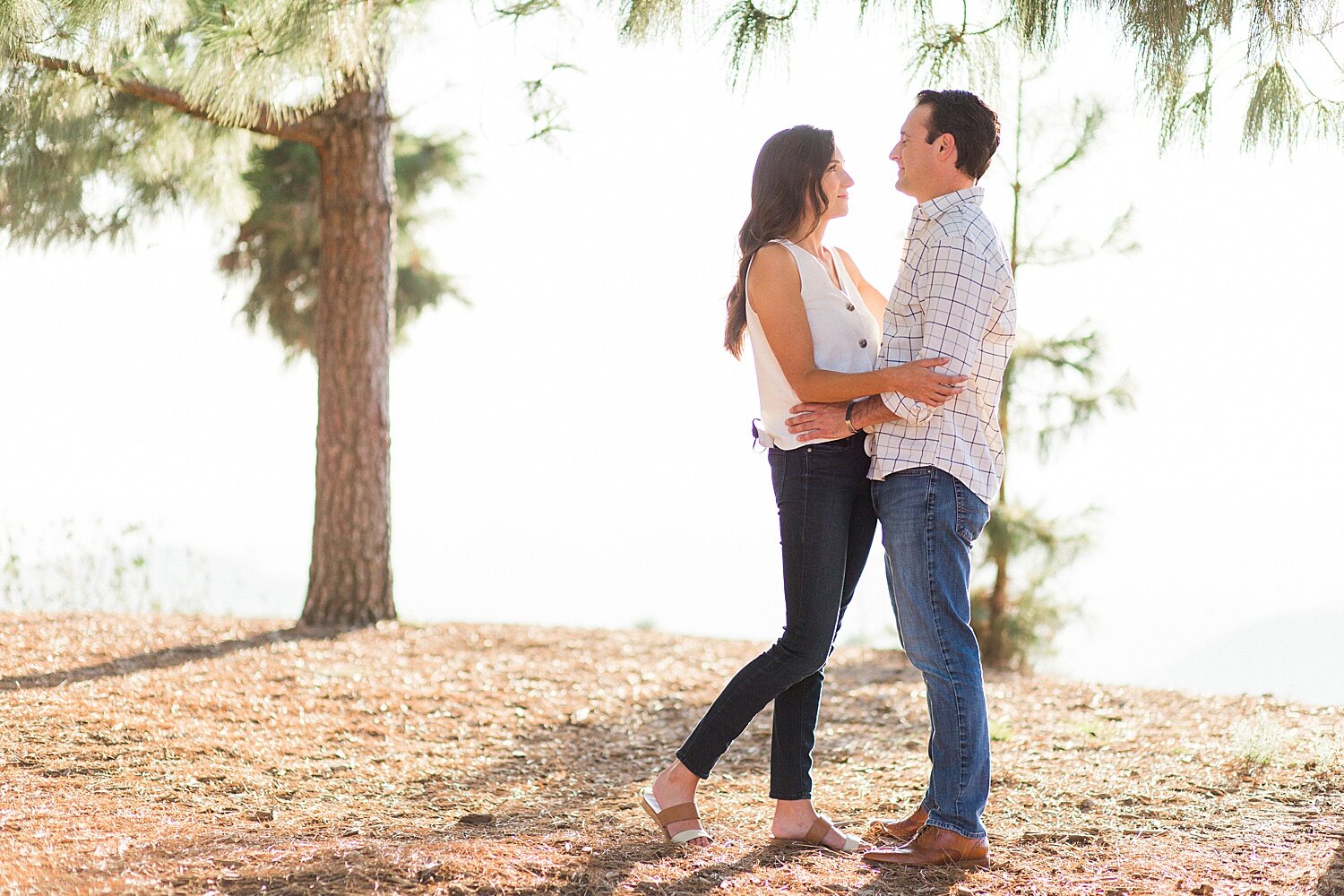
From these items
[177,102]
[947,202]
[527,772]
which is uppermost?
[177,102]

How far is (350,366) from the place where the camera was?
18.3 feet

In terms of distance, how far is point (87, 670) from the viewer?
425 cm

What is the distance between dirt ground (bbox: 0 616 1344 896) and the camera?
233 cm

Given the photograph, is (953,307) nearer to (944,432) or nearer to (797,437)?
(944,432)

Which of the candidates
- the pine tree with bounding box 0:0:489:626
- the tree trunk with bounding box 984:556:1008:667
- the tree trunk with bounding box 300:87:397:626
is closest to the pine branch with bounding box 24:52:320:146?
the pine tree with bounding box 0:0:489:626

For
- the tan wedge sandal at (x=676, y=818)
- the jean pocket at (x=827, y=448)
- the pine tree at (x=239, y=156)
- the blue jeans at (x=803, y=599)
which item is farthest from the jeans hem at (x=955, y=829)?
the pine tree at (x=239, y=156)

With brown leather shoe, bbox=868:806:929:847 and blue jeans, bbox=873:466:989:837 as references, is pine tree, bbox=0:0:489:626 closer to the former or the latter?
blue jeans, bbox=873:466:989:837

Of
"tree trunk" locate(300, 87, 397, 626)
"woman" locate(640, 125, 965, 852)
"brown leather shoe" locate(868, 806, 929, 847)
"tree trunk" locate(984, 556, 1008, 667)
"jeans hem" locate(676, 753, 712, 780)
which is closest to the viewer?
"woman" locate(640, 125, 965, 852)

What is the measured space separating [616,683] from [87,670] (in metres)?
2.03

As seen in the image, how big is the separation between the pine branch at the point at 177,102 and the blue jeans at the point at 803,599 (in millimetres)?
2809

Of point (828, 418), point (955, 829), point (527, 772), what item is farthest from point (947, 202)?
point (527, 772)

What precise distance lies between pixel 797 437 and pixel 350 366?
3740 mm

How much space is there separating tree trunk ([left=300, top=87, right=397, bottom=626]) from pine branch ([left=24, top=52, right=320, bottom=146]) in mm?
132

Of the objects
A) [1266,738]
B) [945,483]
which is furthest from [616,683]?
[945,483]
